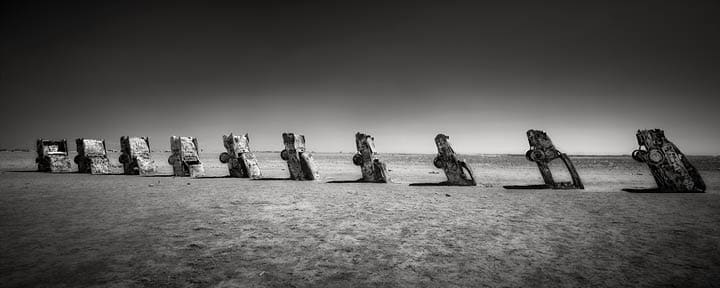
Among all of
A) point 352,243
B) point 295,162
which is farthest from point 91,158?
point 352,243

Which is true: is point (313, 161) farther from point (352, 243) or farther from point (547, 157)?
point (352, 243)

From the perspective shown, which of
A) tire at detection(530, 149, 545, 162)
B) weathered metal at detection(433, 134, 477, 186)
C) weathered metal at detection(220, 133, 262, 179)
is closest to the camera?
tire at detection(530, 149, 545, 162)

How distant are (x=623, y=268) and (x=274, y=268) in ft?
11.4

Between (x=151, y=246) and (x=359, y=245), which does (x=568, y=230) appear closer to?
(x=359, y=245)

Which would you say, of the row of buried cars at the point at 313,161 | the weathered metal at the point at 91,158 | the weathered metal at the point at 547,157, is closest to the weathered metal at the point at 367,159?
the row of buried cars at the point at 313,161

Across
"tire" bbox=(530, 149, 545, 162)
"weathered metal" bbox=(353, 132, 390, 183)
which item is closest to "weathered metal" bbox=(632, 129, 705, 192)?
"tire" bbox=(530, 149, 545, 162)

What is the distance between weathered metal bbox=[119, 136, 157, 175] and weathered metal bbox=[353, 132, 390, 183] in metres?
9.34

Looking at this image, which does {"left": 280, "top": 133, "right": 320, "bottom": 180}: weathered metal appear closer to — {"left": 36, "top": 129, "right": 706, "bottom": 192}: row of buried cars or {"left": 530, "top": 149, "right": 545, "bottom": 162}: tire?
{"left": 36, "top": 129, "right": 706, "bottom": 192}: row of buried cars

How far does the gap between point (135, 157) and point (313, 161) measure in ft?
26.0

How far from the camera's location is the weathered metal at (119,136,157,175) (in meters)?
12.9

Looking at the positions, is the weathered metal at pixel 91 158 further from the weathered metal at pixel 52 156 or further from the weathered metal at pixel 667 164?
the weathered metal at pixel 667 164

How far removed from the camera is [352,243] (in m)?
3.75

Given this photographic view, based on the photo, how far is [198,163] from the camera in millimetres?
12469

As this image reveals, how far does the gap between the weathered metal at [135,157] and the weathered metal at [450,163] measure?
12374 mm
